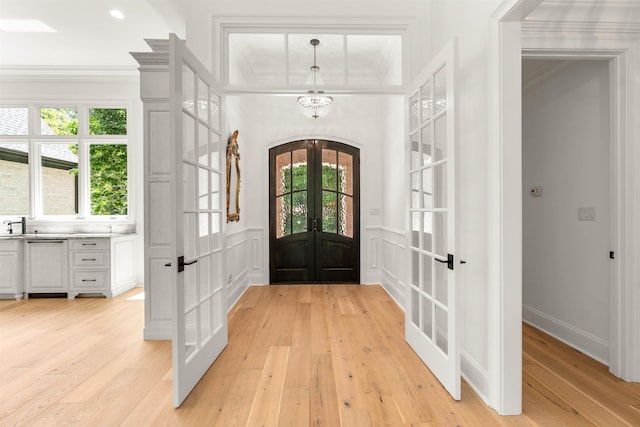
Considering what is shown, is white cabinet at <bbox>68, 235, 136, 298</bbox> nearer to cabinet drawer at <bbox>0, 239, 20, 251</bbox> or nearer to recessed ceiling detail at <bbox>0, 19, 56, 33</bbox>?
cabinet drawer at <bbox>0, 239, 20, 251</bbox>

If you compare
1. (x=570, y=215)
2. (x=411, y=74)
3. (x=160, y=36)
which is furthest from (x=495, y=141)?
(x=160, y=36)

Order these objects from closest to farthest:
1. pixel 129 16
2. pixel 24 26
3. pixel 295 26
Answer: pixel 295 26 → pixel 129 16 → pixel 24 26

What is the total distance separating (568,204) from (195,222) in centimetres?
327

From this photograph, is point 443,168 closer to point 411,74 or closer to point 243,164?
point 411,74

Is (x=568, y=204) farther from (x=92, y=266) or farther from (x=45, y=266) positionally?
(x=45, y=266)

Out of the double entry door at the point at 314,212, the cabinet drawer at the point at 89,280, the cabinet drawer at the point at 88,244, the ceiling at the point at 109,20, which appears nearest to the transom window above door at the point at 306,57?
the ceiling at the point at 109,20

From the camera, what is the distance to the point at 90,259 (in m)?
4.39

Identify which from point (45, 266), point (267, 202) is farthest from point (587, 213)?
point (45, 266)

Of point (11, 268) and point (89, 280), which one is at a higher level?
point (11, 268)

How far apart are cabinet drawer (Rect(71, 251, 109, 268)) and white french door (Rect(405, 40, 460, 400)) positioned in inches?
162

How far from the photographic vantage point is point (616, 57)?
232 centimetres

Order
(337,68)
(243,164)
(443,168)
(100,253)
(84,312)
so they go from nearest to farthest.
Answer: (443,168) → (337,68) → (84,312) → (100,253) → (243,164)

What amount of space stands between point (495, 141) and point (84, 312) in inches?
185

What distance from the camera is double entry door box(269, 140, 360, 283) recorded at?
5293 mm
